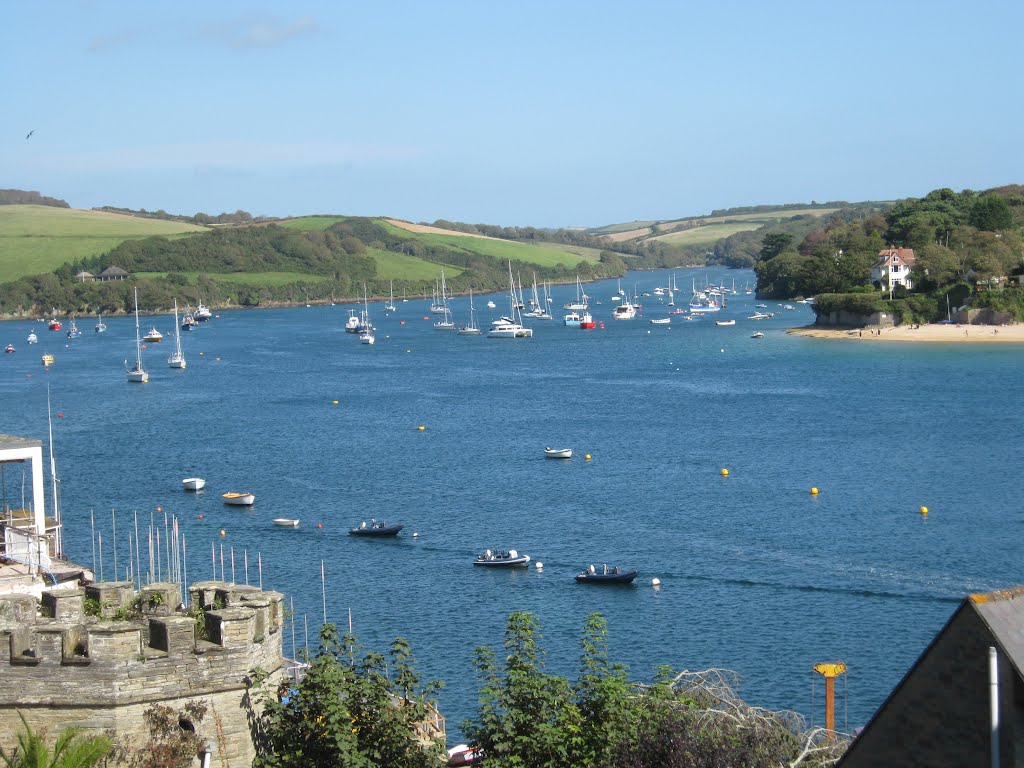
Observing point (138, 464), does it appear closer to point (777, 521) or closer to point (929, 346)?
point (777, 521)

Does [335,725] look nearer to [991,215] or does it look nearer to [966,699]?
[966,699]

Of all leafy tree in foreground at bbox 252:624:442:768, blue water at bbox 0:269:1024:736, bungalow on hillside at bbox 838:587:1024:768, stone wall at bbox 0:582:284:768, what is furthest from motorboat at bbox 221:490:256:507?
bungalow on hillside at bbox 838:587:1024:768

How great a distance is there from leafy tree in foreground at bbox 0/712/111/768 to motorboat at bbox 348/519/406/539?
37.4 m

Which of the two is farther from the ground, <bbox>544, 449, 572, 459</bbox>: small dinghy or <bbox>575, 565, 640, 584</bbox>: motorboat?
<bbox>544, 449, 572, 459</bbox>: small dinghy

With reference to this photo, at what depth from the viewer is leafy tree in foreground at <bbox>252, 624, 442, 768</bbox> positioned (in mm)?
17656

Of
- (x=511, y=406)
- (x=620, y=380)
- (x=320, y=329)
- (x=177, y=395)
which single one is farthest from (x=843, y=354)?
(x=320, y=329)

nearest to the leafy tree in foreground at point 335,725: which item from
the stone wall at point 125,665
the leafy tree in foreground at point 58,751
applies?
the stone wall at point 125,665

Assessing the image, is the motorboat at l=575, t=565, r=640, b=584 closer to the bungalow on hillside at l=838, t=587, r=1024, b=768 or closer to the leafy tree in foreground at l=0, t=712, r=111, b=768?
the leafy tree in foreground at l=0, t=712, r=111, b=768

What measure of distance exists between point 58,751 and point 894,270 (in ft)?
523

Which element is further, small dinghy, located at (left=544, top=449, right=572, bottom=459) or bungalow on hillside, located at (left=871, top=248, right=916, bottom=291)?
bungalow on hillside, located at (left=871, top=248, right=916, bottom=291)

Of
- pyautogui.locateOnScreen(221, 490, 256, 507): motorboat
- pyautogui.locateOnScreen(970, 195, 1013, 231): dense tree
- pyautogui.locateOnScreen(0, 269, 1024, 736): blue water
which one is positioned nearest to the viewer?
pyautogui.locateOnScreen(0, 269, 1024, 736): blue water

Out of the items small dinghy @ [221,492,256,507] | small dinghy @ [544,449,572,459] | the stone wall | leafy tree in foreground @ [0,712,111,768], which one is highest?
the stone wall

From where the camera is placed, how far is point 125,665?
1742 cm

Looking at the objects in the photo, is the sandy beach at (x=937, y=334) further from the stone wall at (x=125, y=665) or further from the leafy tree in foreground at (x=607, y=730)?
the stone wall at (x=125, y=665)
